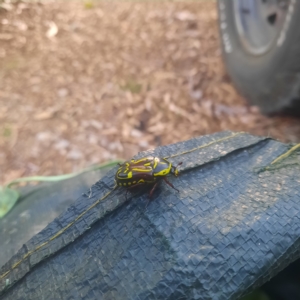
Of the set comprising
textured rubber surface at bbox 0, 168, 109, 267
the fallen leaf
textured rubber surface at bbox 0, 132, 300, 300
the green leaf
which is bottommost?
textured rubber surface at bbox 0, 132, 300, 300

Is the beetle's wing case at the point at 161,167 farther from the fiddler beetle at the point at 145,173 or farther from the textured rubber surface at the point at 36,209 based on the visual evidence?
the textured rubber surface at the point at 36,209

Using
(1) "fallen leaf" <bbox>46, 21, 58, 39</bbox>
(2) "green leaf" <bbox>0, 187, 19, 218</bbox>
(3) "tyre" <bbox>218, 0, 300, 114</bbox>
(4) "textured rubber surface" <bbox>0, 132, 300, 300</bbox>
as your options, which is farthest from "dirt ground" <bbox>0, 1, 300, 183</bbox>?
(4) "textured rubber surface" <bbox>0, 132, 300, 300</bbox>

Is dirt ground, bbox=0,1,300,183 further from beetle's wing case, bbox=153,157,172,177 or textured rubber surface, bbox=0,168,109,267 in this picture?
beetle's wing case, bbox=153,157,172,177

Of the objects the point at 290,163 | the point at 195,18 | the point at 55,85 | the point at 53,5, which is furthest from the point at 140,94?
the point at 290,163

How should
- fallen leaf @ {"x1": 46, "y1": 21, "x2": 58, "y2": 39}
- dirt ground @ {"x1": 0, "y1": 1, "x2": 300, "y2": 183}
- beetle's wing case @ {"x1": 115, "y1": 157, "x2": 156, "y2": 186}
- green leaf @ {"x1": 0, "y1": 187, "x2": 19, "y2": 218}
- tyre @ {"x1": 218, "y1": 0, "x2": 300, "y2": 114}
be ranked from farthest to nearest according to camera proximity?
fallen leaf @ {"x1": 46, "y1": 21, "x2": 58, "y2": 39} → dirt ground @ {"x1": 0, "y1": 1, "x2": 300, "y2": 183} → tyre @ {"x1": 218, "y1": 0, "x2": 300, "y2": 114} → green leaf @ {"x1": 0, "y1": 187, "x2": 19, "y2": 218} → beetle's wing case @ {"x1": 115, "y1": 157, "x2": 156, "y2": 186}

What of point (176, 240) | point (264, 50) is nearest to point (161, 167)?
point (176, 240)

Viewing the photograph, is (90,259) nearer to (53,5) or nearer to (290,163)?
(290,163)

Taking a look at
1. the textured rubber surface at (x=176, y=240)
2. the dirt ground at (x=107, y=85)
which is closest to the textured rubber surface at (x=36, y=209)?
the textured rubber surface at (x=176, y=240)
